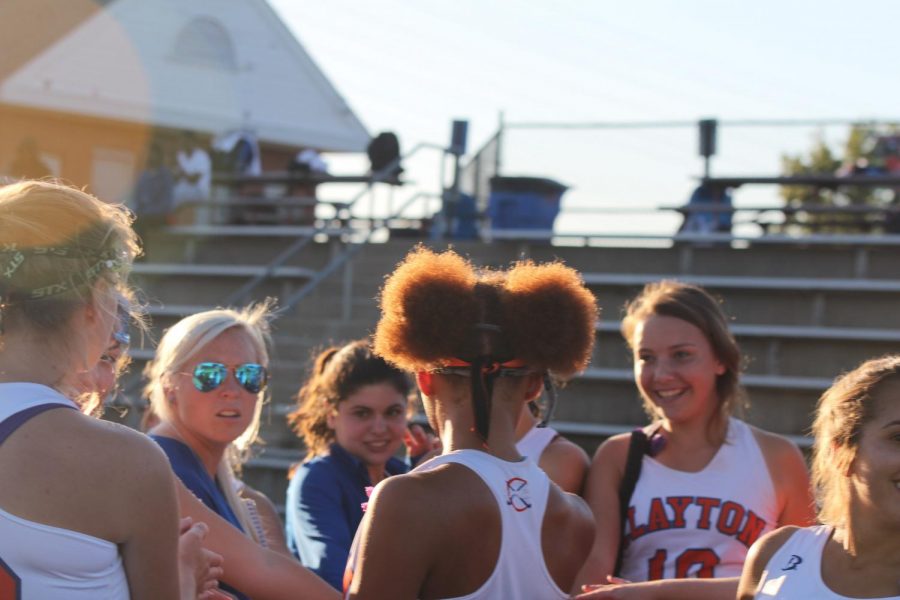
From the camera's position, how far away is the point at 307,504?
150 inches

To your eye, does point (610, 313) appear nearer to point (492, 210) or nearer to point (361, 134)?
point (492, 210)

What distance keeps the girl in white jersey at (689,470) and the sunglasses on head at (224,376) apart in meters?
1.12

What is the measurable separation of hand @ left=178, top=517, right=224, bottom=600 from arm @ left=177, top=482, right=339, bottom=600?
1.25 ft

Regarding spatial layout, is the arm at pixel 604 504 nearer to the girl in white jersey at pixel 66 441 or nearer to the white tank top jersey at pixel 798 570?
the white tank top jersey at pixel 798 570

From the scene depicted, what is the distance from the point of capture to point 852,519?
265cm

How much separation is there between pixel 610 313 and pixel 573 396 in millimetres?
997

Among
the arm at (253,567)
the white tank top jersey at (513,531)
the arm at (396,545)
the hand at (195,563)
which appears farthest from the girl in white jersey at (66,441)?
the arm at (253,567)

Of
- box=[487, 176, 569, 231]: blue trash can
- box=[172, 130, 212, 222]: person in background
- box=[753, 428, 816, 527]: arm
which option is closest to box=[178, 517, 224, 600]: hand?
box=[753, 428, 816, 527]: arm

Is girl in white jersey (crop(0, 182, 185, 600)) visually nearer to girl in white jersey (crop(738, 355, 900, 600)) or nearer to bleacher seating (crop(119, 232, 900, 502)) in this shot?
girl in white jersey (crop(738, 355, 900, 600))

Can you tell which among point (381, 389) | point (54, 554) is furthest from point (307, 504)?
point (54, 554)

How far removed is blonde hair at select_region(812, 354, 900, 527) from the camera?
8.70 ft

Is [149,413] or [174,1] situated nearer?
[149,413]

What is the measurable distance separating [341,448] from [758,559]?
165cm

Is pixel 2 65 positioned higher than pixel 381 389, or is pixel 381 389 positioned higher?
pixel 2 65
